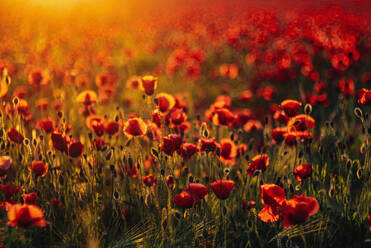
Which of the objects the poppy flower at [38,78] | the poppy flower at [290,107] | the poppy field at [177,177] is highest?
the poppy flower at [38,78]

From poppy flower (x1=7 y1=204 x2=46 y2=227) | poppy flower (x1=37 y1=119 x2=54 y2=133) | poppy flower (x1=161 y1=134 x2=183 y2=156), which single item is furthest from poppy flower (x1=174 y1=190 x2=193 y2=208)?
poppy flower (x1=37 y1=119 x2=54 y2=133)

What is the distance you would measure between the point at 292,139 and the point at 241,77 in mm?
3194

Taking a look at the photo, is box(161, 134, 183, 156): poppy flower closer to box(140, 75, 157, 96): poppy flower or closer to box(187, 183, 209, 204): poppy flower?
box(187, 183, 209, 204): poppy flower

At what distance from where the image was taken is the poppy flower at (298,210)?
1206 mm

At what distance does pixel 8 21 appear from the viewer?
395 centimetres

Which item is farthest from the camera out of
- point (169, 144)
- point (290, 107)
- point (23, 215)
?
point (290, 107)

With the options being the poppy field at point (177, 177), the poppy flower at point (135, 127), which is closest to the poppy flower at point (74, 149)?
the poppy field at point (177, 177)

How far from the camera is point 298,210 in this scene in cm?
121

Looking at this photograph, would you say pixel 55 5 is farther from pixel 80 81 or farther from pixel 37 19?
pixel 80 81

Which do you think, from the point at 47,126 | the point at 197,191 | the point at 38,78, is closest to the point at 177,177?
the point at 197,191

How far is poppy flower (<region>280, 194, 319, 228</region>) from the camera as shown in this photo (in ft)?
3.96

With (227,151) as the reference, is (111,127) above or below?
above

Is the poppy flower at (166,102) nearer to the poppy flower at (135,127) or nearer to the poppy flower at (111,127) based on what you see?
the poppy flower at (111,127)

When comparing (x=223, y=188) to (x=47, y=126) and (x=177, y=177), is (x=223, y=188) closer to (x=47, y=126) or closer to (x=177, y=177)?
(x=177, y=177)
